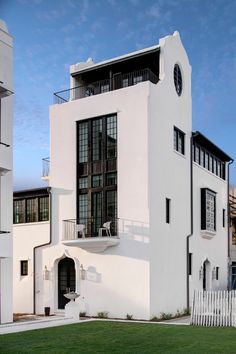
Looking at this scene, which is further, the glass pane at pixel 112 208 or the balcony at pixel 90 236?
the glass pane at pixel 112 208

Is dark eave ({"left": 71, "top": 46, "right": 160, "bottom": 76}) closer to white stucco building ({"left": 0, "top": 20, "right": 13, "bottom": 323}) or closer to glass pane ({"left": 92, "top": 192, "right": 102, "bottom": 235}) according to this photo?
glass pane ({"left": 92, "top": 192, "right": 102, "bottom": 235})

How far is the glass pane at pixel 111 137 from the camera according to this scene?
76.0 feet

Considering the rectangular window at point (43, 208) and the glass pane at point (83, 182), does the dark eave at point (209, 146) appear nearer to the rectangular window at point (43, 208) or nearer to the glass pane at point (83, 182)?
the glass pane at point (83, 182)

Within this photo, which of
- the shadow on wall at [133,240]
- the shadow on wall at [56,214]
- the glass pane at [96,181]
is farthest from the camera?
the shadow on wall at [56,214]

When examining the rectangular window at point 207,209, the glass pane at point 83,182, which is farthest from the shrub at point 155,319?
the rectangular window at point 207,209

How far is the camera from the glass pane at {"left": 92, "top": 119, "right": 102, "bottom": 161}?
929 inches

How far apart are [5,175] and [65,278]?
23.4ft

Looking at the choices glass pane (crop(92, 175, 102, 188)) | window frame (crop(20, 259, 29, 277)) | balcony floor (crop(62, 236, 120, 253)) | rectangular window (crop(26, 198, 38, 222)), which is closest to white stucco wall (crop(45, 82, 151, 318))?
balcony floor (crop(62, 236, 120, 253))

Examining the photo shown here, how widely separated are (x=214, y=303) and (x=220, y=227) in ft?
41.7

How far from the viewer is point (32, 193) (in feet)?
84.0

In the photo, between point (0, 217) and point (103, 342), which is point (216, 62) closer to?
point (103, 342)

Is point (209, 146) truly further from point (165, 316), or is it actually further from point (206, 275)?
point (165, 316)

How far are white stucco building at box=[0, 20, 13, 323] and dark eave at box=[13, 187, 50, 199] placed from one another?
19.3 ft

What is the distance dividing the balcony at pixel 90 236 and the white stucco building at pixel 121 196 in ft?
0.16
